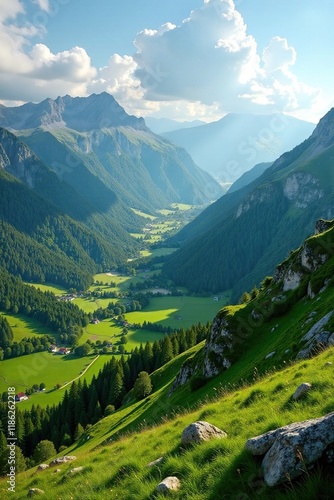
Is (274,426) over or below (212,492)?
below

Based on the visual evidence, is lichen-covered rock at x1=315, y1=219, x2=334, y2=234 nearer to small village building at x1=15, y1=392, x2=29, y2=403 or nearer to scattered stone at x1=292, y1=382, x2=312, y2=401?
scattered stone at x1=292, y1=382, x2=312, y2=401

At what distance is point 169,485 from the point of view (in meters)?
11.9

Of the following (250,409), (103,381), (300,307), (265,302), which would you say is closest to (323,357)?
(250,409)

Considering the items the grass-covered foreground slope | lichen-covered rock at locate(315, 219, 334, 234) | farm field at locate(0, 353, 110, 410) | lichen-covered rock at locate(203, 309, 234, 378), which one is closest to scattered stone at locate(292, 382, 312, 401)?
the grass-covered foreground slope

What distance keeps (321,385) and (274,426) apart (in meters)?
3.73

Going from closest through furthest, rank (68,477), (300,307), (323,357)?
1. (68,477)
2. (323,357)
3. (300,307)

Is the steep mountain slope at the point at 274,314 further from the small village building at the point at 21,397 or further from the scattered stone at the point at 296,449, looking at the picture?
the small village building at the point at 21,397

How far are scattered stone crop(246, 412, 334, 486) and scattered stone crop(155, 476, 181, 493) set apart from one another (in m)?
3.66

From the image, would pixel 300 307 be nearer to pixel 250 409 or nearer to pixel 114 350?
pixel 250 409

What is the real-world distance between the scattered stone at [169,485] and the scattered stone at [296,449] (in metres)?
3.66

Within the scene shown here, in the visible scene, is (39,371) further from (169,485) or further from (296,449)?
(296,449)

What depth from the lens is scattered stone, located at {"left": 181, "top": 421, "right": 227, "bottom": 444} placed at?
48.4 feet

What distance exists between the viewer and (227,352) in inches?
2186

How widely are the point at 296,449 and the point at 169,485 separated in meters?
5.18
